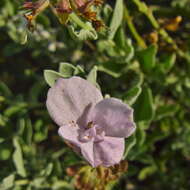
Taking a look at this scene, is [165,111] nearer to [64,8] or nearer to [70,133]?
[70,133]

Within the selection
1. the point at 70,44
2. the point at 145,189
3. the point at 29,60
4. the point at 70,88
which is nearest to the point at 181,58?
the point at 70,44

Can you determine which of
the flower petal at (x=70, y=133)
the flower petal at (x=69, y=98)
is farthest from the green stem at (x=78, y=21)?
the flower petal at (x=70, y=133)

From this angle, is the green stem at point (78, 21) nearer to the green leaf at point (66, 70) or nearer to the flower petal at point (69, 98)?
the green leaf at point (66, 70)

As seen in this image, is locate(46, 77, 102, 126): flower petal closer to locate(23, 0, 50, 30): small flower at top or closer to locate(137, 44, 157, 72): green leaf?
locate(23, 0, 50, 30): small flower at top

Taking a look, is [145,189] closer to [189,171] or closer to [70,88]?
[189,171]

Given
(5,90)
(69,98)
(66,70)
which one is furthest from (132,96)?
(5,90)
